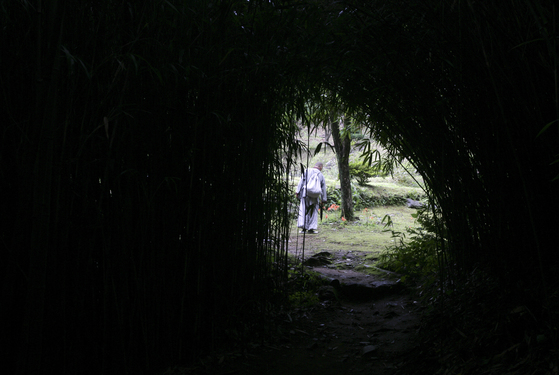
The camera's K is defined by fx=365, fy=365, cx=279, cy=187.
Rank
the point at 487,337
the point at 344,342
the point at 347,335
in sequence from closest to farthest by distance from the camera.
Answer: the point at 487,337 < the point at 344,342 < the point at 347,335

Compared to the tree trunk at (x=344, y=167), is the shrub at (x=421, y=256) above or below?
below

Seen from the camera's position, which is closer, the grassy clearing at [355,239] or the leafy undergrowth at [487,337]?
the leafy undergrowth at [487,337]

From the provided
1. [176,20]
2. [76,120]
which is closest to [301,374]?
[76,120]

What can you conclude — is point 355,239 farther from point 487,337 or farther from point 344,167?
point 487,337

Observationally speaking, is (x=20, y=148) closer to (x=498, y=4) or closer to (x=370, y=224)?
(x=498, y=4)

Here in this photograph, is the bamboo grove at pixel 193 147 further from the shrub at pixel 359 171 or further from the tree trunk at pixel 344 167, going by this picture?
the shrub at pixel 359 171

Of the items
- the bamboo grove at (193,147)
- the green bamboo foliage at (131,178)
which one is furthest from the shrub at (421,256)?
the green bamboo foliage at (131,178)

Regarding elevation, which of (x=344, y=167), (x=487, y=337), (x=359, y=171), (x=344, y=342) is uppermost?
(x=359, y=171)

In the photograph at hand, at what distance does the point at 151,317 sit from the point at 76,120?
3.17 ft

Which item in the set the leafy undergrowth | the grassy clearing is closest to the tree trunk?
the grassy clearing

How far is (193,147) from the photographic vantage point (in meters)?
1.67

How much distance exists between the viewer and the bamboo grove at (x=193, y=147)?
1380mm

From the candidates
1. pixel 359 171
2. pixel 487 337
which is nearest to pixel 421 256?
pixel 487 337

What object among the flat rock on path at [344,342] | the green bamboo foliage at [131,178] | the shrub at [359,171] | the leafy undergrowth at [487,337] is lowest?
the flat rock on path at [344,342]
